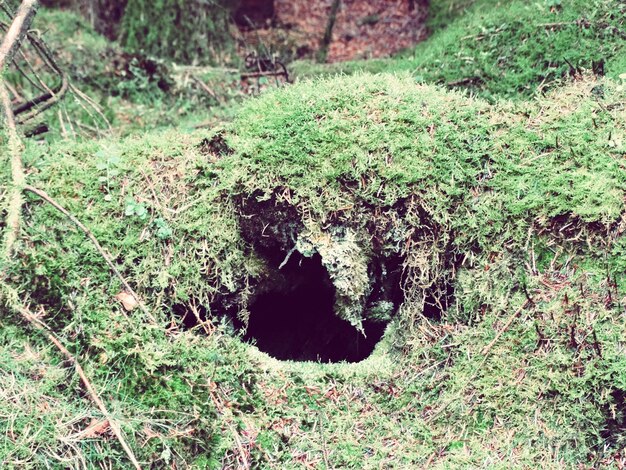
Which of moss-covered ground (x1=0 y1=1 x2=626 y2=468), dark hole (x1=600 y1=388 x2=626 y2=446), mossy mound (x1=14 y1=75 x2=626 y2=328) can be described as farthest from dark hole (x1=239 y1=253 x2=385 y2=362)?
dark hole (x1=600 y1=388 x2=626 y2=446)

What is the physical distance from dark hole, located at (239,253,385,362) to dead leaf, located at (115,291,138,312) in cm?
87

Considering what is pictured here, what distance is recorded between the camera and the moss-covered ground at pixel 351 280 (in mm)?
2928

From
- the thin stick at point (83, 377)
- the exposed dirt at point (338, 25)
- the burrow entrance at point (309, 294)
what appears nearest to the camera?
the thin stick at point (83, 377)

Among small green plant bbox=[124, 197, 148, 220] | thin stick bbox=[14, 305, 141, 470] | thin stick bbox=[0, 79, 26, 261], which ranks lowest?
thin stick bbox=[14, 305, 141, 470]

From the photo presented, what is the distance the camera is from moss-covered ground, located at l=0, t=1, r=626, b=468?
293 cm

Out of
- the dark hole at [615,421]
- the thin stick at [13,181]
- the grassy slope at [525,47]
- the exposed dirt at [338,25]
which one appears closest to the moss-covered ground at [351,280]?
the dark hole at [615,421]

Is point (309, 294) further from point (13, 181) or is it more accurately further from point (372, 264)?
point (13, 181)

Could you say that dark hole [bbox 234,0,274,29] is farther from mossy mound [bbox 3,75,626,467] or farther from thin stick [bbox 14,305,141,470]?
thin stick [bbox 14,305,141,470]

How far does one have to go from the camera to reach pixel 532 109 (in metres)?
3.44

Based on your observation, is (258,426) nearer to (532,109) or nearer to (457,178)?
(457,178)

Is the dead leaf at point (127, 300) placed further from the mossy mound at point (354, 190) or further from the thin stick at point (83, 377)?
the thin stick at point (83, 377)

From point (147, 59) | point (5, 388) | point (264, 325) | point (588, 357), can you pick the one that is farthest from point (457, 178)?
point (147, 59)

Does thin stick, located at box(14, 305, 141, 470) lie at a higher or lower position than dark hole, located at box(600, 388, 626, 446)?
higher

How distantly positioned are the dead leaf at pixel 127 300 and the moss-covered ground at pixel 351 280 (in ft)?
0.12
